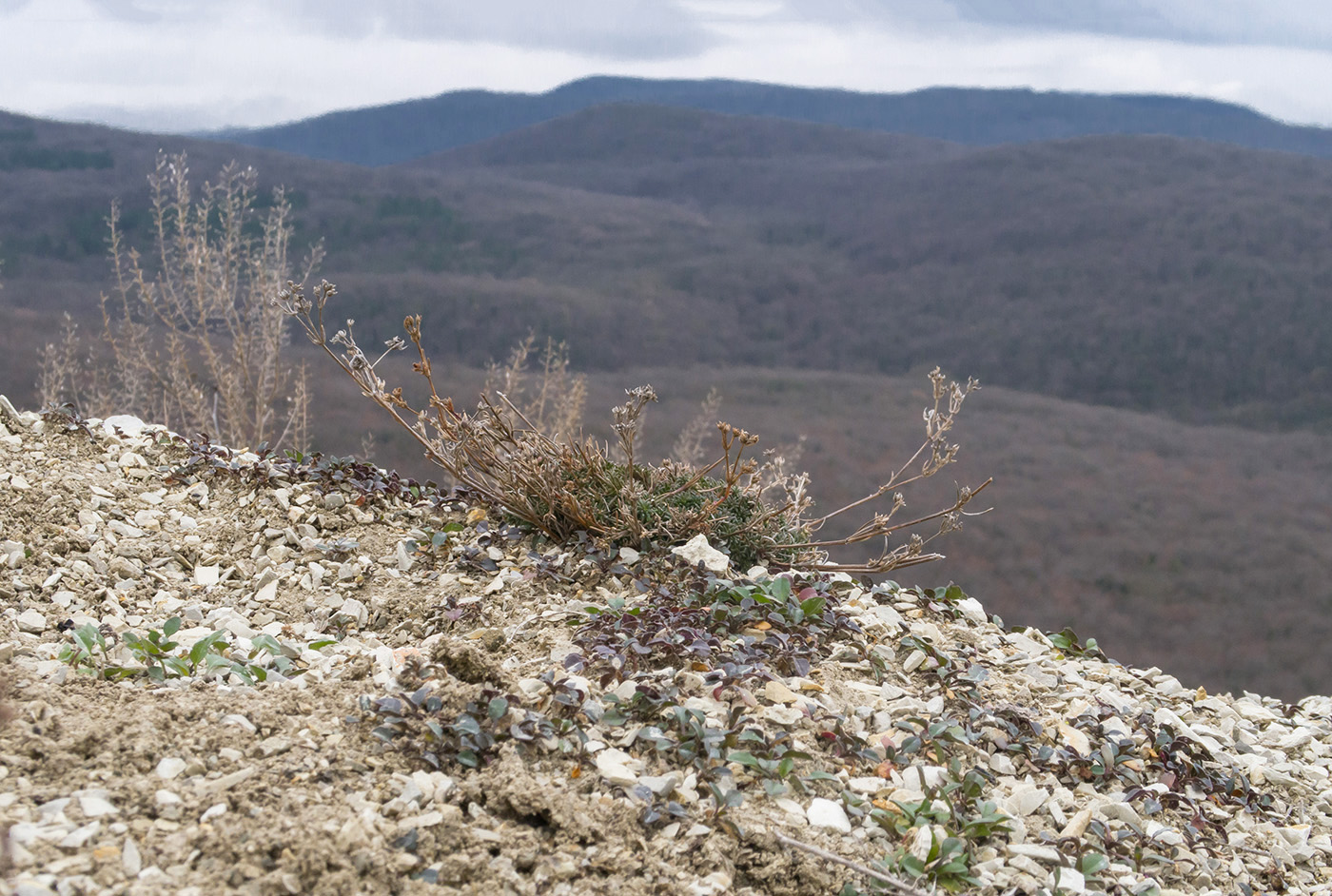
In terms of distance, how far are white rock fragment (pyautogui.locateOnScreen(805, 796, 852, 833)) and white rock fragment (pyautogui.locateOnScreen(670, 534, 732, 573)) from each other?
1.32 meters

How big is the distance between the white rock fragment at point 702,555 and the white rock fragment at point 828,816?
4.33 feet

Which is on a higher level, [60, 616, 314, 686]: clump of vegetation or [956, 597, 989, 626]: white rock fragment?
[60, 616, 314, 686]: clump of vegetation

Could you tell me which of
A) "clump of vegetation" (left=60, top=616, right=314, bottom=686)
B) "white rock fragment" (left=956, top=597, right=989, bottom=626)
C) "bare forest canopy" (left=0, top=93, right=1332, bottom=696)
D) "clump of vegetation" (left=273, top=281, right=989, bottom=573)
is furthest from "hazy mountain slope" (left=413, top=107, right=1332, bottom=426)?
"clump of vegetation" (left=60, top=616, right=314, bottom=686)

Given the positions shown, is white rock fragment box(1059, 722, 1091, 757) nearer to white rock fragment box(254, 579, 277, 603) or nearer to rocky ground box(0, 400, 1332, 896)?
rocky ground box(0, 400, 1332, 896)

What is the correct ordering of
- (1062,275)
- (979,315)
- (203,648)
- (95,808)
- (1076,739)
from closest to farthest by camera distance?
1. (95,808)
2. (203,648)
3. (1076,739)
4. (979,315)
5. (1062,275)

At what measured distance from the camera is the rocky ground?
2156mm

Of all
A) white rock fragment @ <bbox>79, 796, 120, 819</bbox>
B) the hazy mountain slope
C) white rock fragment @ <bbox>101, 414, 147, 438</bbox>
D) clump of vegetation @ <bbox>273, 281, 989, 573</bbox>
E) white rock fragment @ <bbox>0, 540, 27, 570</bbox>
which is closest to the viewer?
white rock fragment @ <bbox>79, 796, 120, 819</bbox>

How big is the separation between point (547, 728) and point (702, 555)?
1.39 metres

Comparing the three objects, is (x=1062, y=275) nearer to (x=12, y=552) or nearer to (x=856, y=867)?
(x=12, y=552)

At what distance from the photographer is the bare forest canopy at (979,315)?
27172 mm

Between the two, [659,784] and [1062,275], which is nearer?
[659,784]

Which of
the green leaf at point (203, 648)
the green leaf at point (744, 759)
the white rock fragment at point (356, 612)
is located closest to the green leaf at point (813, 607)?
the green leaf at point (744, 759)

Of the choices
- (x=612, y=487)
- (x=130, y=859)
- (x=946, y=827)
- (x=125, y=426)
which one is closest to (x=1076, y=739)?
(x=946, y=827)

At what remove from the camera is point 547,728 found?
2584 mm
